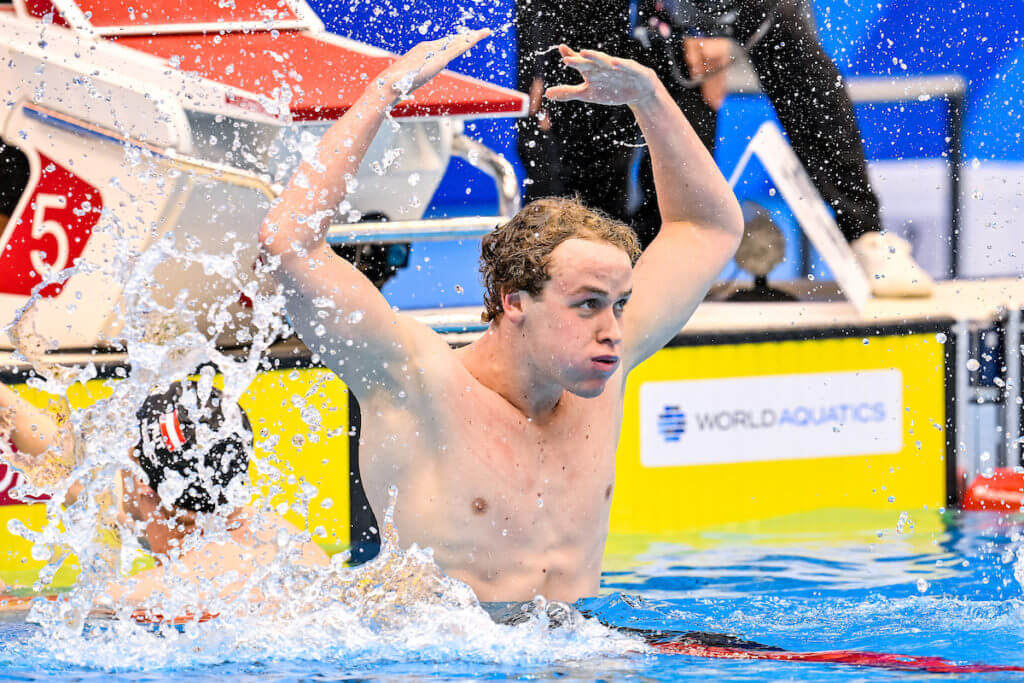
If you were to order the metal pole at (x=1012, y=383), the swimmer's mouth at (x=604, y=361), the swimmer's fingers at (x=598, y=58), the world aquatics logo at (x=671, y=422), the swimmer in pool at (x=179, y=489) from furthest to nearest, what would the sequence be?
the metal pole at (x=1012, y=383) < the world aquatics logo at (x=671, y=422) < the swimmer in pool at (x=179, y=489) < the swimmer's fingers at (x=598, y=58) < the swimmer's mouth at (x=604, y=361)

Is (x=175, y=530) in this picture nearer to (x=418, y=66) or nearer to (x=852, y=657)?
(x=418, y=66)

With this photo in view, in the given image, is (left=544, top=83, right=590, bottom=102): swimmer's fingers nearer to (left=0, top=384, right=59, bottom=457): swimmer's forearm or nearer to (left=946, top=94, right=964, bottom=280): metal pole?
(left=0, top=384, right=59, bottom=457): swimmer's forearm

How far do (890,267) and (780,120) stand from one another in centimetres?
86

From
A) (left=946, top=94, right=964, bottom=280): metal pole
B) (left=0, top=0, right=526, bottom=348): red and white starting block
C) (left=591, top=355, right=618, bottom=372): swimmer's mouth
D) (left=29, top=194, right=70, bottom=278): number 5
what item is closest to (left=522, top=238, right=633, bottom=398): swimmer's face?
(left=591, top=355, right=618, bottom=372): swimmer's mouth

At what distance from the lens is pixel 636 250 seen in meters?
3.00

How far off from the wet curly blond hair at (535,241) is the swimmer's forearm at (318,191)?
44 centimetres

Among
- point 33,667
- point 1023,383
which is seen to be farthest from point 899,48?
point 33,667

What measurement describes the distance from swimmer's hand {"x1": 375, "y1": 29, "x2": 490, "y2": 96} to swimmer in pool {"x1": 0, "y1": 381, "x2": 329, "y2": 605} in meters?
1.21

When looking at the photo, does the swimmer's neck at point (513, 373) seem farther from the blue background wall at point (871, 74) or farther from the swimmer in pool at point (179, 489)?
the blue background wall at point (871, 74)

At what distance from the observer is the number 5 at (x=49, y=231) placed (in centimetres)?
474

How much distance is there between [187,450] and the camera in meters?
3.43

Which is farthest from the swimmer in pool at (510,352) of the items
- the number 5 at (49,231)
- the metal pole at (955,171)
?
the metal pole at (955,171)

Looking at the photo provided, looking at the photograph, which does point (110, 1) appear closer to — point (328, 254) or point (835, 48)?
point (328, 254)

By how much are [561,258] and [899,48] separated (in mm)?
4538
